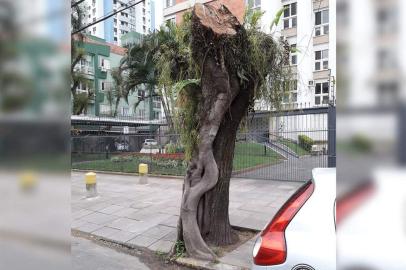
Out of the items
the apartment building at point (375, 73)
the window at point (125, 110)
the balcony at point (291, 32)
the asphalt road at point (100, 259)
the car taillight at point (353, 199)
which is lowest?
A: the asphalt road at point (100, 259)

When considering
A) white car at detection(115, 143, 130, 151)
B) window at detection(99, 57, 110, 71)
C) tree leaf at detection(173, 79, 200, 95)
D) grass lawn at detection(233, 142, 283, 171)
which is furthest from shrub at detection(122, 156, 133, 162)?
window at detection(99, 57, 110, 71)

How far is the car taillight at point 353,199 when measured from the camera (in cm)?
86

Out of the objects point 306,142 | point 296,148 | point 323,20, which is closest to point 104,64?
point 296,148

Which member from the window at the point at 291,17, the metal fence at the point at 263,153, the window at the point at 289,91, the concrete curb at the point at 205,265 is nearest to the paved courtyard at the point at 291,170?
the metal fence at the point at 263,153

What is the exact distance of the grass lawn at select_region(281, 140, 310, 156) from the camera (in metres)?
14.1

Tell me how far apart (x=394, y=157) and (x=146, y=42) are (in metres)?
21.2

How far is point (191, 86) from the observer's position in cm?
490

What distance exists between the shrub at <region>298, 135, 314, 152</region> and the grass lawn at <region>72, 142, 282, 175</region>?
158cm

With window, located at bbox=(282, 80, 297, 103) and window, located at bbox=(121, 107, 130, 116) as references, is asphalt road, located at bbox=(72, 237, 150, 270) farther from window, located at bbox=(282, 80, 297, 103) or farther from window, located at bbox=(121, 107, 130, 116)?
window, located at bbox=(121, 107, 130, 116)

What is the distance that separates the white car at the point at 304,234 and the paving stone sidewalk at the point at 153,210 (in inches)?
73.7

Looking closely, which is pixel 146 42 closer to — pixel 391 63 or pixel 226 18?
pixel 226 18

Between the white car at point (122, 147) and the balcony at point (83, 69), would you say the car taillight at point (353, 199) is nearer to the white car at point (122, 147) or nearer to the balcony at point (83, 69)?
the balcony at point (83, 69)

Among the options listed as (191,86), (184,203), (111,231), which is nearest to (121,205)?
(111,231)

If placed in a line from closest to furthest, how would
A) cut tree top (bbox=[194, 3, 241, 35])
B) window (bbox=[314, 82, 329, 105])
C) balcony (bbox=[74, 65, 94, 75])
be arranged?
balcony (bbox=[74, 65, 94, 75]), cut tree top (bbox=[194, 3, 241, 35]), window (bbox=[314, 82, 329, 105])
